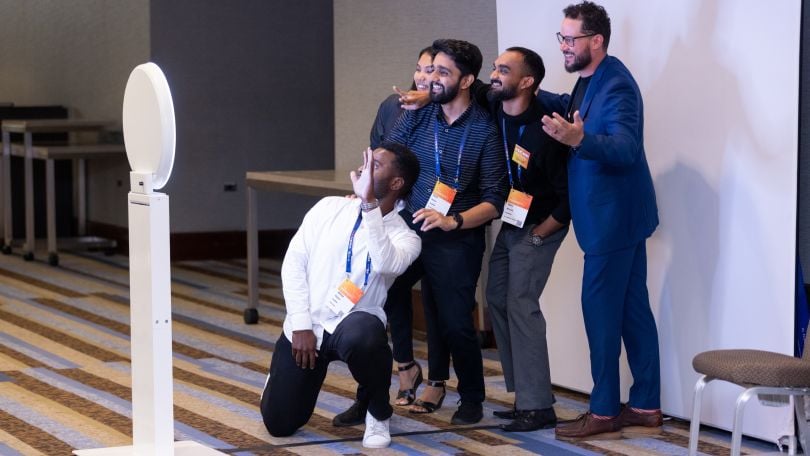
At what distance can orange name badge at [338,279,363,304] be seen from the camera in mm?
3986

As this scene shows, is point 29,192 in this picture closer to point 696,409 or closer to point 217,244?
point 217,244

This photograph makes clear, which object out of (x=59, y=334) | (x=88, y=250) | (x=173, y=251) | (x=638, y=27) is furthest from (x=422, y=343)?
(x=88, y=250)

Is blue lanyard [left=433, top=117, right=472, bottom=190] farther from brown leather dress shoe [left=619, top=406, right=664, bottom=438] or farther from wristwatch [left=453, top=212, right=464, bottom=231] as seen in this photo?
A: brown leather dress shoe [left=619, top=406, right=664, bottom=438]

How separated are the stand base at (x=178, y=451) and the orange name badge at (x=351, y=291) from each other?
0.63 m

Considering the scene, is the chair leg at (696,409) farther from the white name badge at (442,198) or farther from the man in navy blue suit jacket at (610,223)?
the white name badge at (442,198)

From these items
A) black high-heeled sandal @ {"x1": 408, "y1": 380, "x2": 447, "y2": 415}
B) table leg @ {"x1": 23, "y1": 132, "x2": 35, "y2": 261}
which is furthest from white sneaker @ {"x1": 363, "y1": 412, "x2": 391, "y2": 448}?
table leg @ {"x1": 23, "y1": 132, "x2": 35, "y2": 261}

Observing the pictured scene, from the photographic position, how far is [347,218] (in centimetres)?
407

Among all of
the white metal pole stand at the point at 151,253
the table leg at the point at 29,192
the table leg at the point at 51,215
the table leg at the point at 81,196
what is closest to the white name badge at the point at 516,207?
the white metal pole stand at the point at 151,253

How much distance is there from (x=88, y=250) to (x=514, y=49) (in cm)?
643

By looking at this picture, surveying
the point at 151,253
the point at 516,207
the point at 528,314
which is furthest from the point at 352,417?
the point at 151,253

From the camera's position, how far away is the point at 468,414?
4.41m

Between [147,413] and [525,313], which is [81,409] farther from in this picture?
[525,313]

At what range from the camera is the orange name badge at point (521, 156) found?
4199 millimetres

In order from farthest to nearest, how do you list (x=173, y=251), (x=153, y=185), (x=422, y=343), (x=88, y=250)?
(x=88, y=250) < (x=173, y=251) < (x=422, y=343) < (x=153, y=185)
